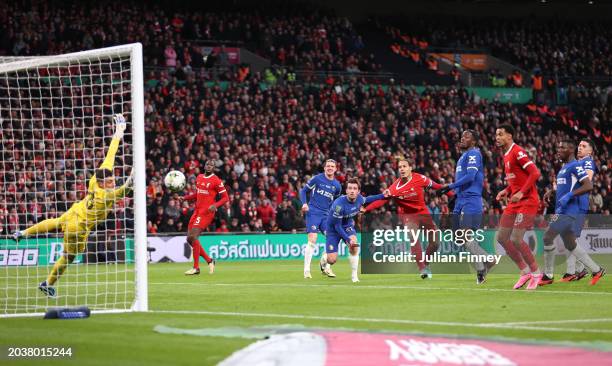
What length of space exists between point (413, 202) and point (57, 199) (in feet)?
25.8

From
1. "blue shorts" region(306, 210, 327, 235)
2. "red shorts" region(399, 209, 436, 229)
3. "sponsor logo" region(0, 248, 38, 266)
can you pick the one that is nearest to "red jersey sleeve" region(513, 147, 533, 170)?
"red shorts" region(399, 209, 436, 229)

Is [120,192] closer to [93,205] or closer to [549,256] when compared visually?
[93,205]

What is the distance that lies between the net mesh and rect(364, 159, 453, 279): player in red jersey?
5.25 meters

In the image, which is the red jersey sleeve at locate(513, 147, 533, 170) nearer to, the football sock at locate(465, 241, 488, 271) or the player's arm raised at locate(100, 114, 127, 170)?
the football sock at locate(465, 241, 488, 271)

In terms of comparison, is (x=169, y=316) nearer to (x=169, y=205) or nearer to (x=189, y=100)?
(x=169, y=205)

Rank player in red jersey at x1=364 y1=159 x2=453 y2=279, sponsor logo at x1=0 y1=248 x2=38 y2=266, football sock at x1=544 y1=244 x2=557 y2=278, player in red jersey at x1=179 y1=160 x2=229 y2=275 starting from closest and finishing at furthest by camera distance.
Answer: football sock at x1=544 y1=244 x2=557 y2=278 < player in red jersey at x1=364 y1=159 x2=453 y2=279 < player in red jersey at x1=179 y1=160 x2=229 y2=275 < sponsor logo at x1=0 y1=248 x2=38 y2=266

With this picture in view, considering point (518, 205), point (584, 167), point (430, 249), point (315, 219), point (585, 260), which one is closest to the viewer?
point (518, 205)

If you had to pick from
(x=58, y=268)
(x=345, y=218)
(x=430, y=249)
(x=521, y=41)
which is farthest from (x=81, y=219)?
(x=521, y=41)

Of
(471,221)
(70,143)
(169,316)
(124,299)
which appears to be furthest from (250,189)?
(169,316)

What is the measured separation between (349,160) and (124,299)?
73.3ft

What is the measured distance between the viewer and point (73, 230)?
1506cm

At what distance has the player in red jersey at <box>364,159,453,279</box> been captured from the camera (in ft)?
64.4

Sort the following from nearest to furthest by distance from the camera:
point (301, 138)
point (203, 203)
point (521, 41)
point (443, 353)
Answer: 1. point (443, 353)
2. point (203, 203)
3. point (301, 138)
4. point (521, 41)

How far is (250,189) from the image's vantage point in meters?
33.3
